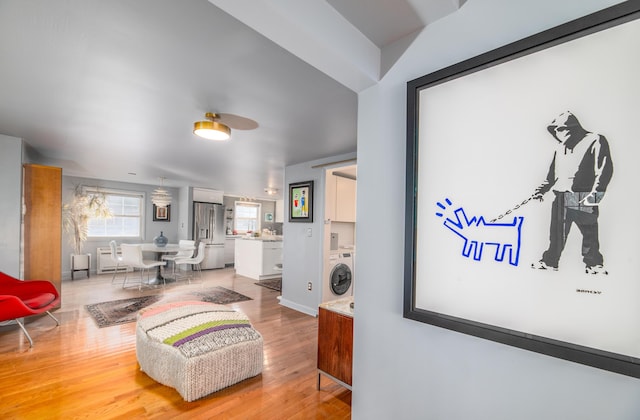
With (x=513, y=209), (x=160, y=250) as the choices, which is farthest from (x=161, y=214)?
(x=513, y=209)

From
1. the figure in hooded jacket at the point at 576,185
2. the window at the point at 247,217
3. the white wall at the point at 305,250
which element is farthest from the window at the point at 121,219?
the figure in hooded jacket at the point at 576,185

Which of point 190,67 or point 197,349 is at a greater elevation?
point 190,67

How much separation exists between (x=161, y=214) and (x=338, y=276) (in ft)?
18.2

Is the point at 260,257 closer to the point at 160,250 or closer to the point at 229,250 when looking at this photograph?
the point at 160,250

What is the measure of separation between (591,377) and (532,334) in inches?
6.4

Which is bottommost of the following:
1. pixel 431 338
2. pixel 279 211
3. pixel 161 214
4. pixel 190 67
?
pixel 431 338

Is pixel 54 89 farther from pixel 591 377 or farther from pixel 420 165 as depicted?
pixel 591 377

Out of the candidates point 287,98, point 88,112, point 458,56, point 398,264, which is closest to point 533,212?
point 398,264

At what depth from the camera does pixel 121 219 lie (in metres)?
7.07

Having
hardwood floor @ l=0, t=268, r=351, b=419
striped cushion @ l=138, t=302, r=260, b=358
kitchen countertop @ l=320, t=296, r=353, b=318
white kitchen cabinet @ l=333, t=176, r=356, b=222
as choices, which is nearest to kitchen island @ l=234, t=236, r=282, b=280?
white kitchen cabinet @ l=333, t=176, r=356, b=222

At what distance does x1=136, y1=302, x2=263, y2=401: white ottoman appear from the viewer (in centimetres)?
213

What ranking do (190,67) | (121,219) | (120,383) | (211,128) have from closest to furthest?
(190,67), (120,383), (211,128), (121,219)

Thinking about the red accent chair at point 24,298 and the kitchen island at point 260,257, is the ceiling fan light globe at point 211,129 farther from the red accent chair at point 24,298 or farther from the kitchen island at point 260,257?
the kitchen island at point 260,257

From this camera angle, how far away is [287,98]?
7.29ft
